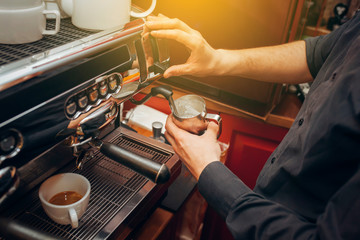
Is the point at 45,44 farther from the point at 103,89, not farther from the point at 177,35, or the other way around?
the point at 177,35

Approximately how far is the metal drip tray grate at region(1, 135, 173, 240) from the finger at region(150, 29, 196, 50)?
0.32m

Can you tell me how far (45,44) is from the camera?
0.69 m

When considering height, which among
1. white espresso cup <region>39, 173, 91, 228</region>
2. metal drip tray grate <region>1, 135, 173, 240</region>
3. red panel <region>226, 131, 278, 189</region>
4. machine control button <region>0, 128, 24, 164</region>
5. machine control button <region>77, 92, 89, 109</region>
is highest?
machine control button <region>77, 92, 89, 109</region>

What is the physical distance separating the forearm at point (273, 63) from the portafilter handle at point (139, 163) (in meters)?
0.48

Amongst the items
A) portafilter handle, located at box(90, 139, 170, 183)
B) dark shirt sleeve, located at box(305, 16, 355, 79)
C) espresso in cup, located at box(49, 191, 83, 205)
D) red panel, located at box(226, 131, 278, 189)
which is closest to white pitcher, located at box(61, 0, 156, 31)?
portafilter handle, located at box(90, 139, 170, 183)

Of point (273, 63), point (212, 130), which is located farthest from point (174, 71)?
point (273, 63)

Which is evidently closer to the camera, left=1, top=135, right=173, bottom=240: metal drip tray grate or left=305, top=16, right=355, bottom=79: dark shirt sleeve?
left=1, top=135, right=173, bottom=240: metal drip tray grate

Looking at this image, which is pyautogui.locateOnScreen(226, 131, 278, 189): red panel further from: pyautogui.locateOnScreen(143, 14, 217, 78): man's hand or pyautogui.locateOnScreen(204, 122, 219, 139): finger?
pyautogui.locateOnScreen(204, 122, 219, 139): finger

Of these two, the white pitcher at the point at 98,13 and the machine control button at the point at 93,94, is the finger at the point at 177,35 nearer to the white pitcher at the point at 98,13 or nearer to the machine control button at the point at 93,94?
the white pitcher at the point at 98,13

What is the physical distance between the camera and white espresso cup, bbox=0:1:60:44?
0.62 metres

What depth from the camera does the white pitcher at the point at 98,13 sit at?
0.75m

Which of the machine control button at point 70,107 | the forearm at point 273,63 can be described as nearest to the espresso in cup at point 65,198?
the machine control button at point 70,107

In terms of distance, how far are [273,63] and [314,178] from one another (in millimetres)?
570

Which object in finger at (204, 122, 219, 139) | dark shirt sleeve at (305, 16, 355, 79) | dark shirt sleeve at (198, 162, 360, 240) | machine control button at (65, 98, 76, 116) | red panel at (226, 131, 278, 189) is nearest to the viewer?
dark shirt sleeve at (198, 162, 360, 240)
